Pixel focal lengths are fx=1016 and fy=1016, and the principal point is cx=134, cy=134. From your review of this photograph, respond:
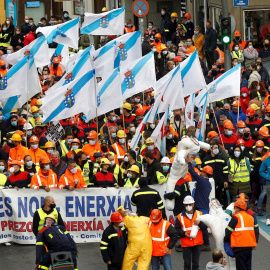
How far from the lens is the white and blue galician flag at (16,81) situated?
940 inches

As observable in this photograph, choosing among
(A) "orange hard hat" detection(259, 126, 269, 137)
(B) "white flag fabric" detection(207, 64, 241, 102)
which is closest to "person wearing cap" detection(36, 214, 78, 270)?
(A) "orange hard hat" detection(259, 126, 269, 137)

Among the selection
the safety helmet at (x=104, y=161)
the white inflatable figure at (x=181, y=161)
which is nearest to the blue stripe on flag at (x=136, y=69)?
the safety helmet at (x=104, y=161)

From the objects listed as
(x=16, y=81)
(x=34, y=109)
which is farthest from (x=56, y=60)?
(x=16, y=81)

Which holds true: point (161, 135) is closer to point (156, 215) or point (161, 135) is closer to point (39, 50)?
point (156, 215)

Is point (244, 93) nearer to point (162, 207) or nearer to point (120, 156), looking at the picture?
point (120, 156)

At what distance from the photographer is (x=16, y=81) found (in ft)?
78.8

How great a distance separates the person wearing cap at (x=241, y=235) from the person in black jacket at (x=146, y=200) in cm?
176

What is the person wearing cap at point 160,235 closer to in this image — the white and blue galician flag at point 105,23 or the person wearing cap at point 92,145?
the person wearing cap at point 92,145

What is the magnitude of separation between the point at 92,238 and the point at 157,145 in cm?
262

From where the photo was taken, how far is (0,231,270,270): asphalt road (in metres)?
18.4

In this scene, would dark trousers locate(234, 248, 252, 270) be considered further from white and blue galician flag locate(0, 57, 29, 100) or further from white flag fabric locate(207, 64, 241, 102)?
white and blue galician flag locate(0, 57, 29, 100)

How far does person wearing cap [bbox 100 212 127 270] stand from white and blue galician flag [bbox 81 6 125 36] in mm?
11894

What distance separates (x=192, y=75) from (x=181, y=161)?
17.6 ft

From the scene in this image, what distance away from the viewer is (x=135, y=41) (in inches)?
1038
